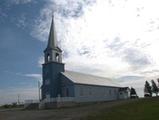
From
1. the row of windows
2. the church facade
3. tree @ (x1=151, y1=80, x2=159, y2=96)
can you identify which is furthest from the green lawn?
tree @ (x1=151, y1=80, x2=159, y2=96)

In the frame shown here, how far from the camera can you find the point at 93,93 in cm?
5281

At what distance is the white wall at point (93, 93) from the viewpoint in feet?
158

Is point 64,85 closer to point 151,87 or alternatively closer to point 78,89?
point 78,89

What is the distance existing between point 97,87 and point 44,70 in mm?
12609

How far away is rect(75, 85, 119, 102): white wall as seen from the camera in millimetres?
48156

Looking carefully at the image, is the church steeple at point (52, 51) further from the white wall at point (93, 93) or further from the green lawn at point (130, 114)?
the green lawn at point (130, 114)

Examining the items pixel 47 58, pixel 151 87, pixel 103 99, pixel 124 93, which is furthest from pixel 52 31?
pixel 151 87

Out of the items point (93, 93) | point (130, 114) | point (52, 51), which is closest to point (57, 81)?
point (52, 51)

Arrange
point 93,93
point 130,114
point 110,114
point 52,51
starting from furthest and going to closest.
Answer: point 93,93 < point 52,51 < point 110,114 < point 130,114

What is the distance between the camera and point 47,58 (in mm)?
48312

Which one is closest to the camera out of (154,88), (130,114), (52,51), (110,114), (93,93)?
(130,114)

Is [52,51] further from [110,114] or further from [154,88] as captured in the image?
[154,88]

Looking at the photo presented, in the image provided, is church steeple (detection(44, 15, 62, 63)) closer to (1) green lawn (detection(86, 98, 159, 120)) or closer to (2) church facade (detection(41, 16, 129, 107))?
(2) church facade (detection(41, 16, 129, 107))

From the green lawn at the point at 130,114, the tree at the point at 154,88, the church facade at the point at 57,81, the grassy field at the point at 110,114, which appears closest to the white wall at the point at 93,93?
the church facade at the point at 57,81
